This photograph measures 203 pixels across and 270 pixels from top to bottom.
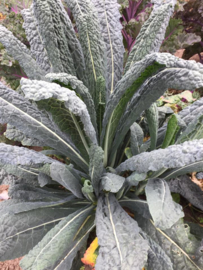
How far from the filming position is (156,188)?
1.97 ft

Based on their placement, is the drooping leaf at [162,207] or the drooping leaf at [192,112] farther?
the drooping leaf at [192,112]

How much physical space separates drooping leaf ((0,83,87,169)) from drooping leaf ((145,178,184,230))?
1.02 feet

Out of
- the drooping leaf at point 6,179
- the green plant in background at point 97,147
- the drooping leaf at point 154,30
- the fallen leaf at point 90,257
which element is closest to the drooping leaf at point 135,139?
the green plant in background at point 97,147

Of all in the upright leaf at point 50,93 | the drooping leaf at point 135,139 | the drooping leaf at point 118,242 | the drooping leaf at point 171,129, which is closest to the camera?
the upright leaf at point 50,93

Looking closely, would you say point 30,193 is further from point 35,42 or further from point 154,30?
point 154,30

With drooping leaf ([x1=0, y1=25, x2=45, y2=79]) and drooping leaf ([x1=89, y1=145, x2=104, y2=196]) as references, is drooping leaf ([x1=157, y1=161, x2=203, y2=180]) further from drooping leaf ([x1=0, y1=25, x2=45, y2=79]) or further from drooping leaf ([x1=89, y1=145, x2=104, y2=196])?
drooping leaf ([x1=0, y1=25, x2=45, y2=79])

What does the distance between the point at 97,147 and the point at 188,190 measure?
414 mm

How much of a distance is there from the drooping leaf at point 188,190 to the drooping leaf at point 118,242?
244 mm

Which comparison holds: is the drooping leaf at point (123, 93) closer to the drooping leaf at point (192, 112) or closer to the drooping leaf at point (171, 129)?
the drooping leaf at point (171, 129)

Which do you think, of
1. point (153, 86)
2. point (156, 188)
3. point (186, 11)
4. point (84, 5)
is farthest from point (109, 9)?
point (186, 11)

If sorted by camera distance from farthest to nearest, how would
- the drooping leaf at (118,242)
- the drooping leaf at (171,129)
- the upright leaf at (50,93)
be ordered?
the drooping leaf at (171,129)
the drooping leaf at (118,242)
the upright leaf at (50,93)

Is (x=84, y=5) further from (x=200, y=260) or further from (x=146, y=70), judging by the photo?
(x=200, y=260)

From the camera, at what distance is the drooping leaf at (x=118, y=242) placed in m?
0.54

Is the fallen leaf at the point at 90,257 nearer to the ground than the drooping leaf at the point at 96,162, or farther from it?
nearer to the ground
